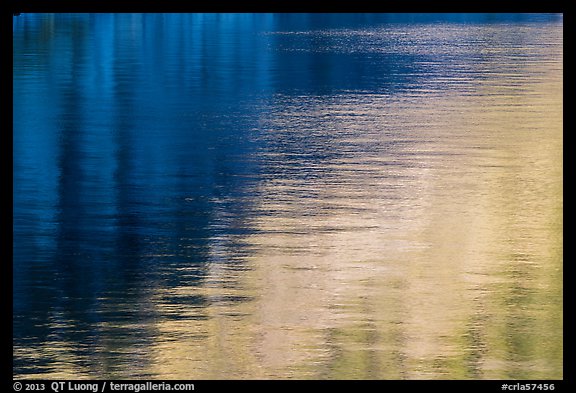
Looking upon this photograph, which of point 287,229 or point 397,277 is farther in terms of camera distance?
point 287,229

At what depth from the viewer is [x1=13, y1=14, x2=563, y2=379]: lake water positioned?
14.0m

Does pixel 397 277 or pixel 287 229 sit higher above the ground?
pixel 287 229

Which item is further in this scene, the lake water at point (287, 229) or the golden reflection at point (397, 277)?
the lake water at point (287, 229)

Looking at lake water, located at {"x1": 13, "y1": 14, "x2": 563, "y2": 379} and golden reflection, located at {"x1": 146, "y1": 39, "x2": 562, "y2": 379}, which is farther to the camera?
lake water, located at {"x1": 13, "y1": 14, "x2": 563, "y2": 379}

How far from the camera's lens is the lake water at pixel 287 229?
45.8 feet

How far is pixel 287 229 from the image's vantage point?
60.7 ft

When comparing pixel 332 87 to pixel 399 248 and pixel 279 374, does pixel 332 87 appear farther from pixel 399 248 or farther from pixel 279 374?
pixel 279 374

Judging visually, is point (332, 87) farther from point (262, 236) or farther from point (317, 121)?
point (262, 236)

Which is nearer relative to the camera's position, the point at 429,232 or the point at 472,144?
the point at 429,232

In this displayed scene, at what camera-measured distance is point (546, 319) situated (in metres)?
14.9

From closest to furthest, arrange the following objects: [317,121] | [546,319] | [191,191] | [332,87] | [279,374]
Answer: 1. [279,374]
2. [546,319]
3. [191,191]
4. [317,121]
5. [332,87]
